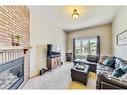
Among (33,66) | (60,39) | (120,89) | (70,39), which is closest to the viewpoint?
(120,89)

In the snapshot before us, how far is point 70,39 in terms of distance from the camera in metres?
8.68

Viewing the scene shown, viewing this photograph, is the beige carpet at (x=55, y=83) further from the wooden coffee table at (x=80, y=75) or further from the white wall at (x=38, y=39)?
the white wall at (x=38, y=39)

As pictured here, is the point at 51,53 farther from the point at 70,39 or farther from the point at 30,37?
the point at 70,39

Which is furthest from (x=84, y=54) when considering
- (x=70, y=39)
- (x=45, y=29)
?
(x=45, y=29)

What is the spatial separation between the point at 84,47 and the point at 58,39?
205 cm

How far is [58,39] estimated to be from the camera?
23.6 ft

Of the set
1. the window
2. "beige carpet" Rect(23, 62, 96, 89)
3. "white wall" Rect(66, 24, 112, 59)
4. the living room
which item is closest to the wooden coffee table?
the living room

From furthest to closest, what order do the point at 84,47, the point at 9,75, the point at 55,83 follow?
the point at 84,47 < the point at 55,83 < the point at 9,75

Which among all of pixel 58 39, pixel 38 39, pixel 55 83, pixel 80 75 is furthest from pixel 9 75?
pixel 58 39

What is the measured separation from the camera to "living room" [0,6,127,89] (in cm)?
262

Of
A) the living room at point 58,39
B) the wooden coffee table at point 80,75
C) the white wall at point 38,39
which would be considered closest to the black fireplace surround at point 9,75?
the living room at point 58,39

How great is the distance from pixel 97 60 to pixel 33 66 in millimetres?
3088

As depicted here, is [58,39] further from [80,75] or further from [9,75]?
[9,75]

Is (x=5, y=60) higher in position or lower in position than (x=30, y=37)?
lower
